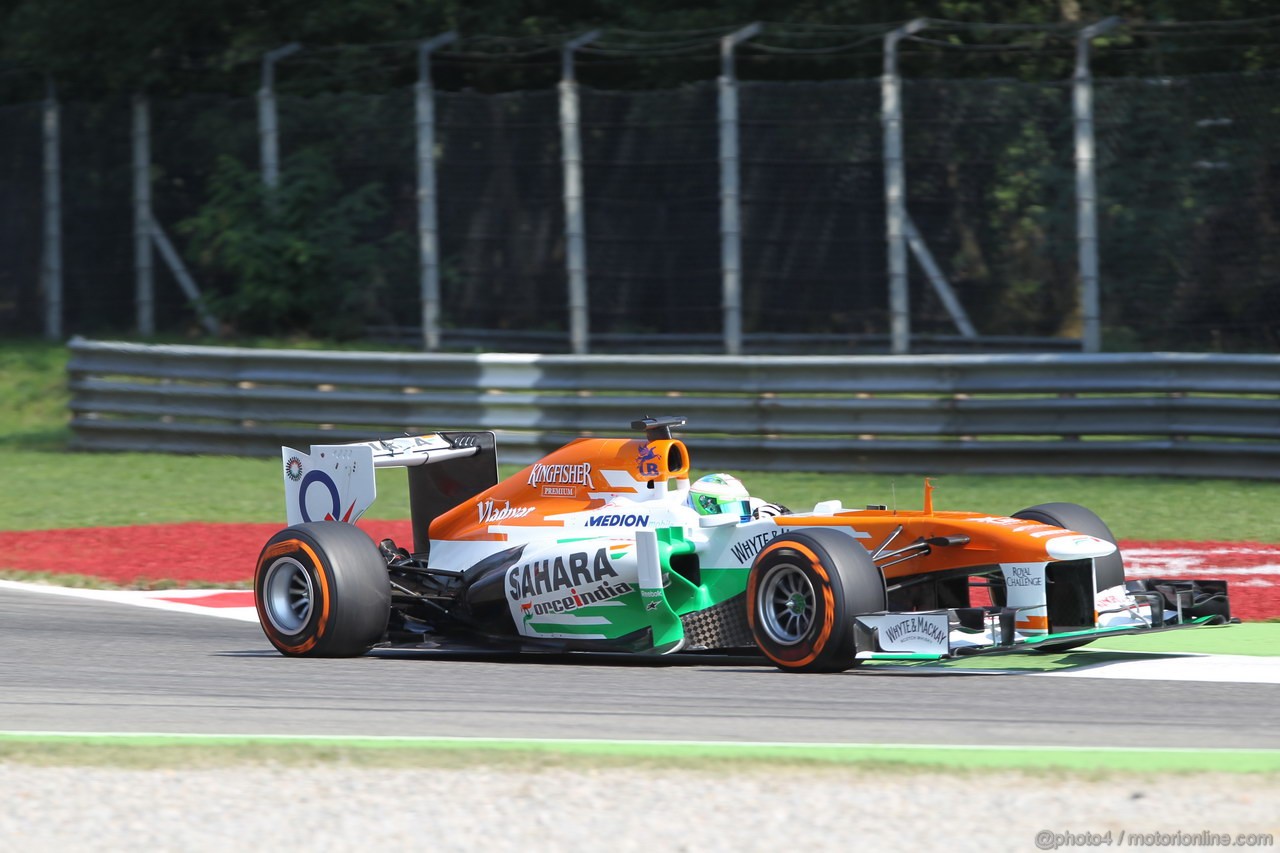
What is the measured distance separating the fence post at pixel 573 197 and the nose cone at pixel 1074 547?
10691 mm

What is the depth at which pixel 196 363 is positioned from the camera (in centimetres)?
1714

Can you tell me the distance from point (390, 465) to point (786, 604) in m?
2.56

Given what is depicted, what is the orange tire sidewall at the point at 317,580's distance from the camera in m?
8.42

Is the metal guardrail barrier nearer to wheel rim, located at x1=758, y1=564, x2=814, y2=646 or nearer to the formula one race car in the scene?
the formula one race car

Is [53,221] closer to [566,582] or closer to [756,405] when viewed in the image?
[756,405]

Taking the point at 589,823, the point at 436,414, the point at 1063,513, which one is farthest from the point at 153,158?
the point at 589,823

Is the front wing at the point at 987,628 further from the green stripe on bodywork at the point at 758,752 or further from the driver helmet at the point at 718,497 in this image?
the green stripe on bodywork at the point at 758,752

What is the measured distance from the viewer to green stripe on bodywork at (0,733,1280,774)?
5824 mm

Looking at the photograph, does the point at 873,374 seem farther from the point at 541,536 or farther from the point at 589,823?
the point at 589,823

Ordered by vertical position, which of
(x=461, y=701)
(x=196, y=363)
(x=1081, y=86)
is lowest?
(x=461, y=701)

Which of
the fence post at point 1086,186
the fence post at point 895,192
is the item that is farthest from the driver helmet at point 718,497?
the fence post at point 895,192

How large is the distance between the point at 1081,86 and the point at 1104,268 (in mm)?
1513

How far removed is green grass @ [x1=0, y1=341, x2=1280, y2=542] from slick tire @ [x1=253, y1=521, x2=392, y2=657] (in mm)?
4357

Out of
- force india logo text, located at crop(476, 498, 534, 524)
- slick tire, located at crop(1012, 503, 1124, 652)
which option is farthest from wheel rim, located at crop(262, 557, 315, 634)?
slick tire, located at crop(1012, 503, 1124, 652)
